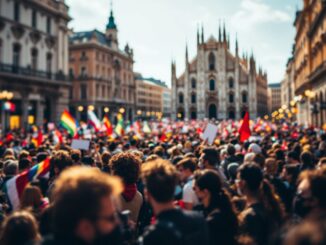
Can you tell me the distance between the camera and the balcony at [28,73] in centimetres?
3080

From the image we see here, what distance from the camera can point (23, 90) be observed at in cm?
3281

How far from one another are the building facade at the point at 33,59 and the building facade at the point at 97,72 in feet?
61.4

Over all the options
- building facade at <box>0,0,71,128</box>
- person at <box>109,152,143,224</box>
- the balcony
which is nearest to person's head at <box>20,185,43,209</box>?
person at <box>109,152,143,224</box>

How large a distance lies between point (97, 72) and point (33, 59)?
86.3 ft

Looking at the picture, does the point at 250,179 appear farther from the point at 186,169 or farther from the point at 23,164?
the point at 23,164

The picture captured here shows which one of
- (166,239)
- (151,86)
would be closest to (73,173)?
(166,239)

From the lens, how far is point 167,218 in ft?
9.37

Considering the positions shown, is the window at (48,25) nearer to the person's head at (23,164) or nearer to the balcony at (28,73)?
the balcony at (28,73)

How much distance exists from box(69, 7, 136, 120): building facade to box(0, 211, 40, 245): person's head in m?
54.3

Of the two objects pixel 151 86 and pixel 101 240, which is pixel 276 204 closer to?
pixel 101 240

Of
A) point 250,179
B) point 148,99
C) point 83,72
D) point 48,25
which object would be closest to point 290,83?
point 148,99

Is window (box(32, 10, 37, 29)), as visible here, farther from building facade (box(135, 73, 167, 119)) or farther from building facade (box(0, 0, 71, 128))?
building facade (box(135, 73, 167, 119))

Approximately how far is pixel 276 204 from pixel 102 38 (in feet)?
218


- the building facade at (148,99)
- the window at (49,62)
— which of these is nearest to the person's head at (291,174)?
the window at (49,62)
